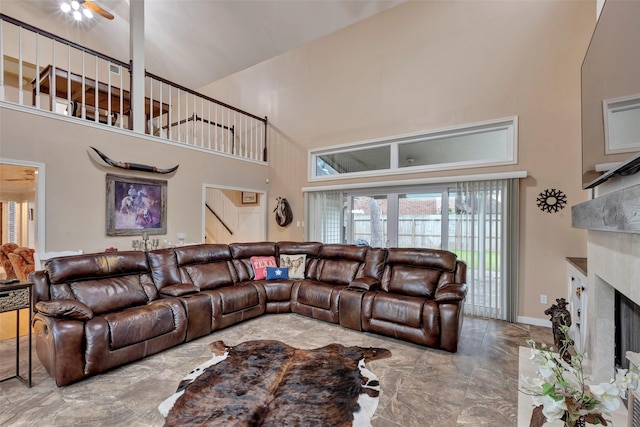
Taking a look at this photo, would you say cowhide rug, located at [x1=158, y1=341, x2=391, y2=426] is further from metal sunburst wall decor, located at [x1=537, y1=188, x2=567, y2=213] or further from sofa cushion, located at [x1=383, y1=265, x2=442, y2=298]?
metal sunburst wall decor, located at [x1=537, y1=188, x2=567, y2=213]

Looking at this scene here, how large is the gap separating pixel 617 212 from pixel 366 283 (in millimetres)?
2860

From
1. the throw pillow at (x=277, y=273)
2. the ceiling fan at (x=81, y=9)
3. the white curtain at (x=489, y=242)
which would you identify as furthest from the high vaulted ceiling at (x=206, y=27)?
the throw pillow at (x=277, y=273)

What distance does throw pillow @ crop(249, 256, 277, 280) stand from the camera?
4.73 m

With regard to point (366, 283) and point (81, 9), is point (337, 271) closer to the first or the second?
point (366, 283)

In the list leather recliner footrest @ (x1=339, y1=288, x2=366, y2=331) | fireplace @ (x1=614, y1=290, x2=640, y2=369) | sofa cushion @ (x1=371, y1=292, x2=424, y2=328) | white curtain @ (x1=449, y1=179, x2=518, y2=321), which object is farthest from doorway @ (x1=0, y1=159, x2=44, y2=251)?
fireplace @ (x1=614, y1=290, x2=640, y2=369)

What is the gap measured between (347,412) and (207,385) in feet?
3.73

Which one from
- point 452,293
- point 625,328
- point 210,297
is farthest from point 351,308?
point 625,328

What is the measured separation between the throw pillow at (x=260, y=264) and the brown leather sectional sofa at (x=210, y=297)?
0.08 metres

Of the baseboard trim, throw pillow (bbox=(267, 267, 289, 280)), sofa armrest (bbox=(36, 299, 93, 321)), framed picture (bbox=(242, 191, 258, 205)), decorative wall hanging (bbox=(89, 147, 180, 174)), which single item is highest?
decorative wall hanging (bbox=(89, 147, 180, 174))

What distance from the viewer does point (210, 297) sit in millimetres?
3637

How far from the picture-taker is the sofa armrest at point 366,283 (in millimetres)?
3926

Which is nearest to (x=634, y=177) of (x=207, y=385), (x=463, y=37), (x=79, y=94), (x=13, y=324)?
(x=207, y=385)

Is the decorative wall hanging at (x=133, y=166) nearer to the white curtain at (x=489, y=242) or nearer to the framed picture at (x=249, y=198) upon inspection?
the framed picture at (x=249, y=198)

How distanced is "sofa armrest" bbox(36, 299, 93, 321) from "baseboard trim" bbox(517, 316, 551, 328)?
197 inches
